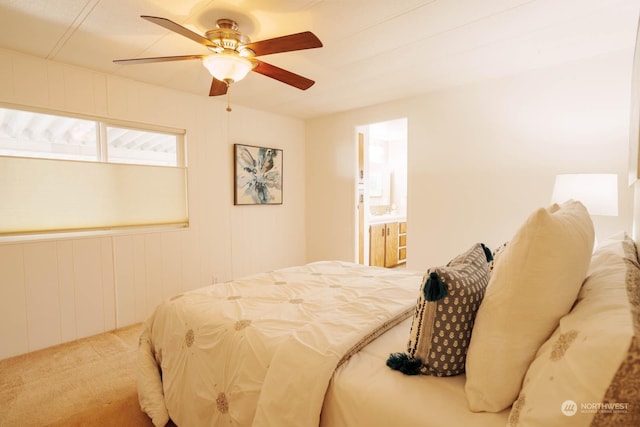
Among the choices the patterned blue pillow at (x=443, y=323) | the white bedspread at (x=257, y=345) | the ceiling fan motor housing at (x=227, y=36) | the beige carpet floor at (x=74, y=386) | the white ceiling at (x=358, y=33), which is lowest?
the beige carpet floor at (x=74, y=386)

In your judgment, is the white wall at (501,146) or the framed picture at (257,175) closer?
the white wall at (501,146)

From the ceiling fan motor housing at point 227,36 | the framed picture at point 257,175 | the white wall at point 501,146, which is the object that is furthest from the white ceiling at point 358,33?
the framed picture at point 257,175

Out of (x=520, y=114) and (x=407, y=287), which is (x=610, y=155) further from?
(x=407, y=287)

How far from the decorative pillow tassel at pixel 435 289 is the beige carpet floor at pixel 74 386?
1761 mm

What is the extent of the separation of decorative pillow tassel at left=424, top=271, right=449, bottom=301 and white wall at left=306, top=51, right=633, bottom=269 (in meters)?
2.40

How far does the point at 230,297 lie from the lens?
1.80 m

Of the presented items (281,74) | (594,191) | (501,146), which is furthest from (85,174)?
(594,191)

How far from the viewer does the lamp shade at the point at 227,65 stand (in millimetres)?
1833

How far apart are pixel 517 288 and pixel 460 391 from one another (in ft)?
1.22

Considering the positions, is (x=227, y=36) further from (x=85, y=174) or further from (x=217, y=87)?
(x=85, y=174)

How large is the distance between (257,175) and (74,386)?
271cm

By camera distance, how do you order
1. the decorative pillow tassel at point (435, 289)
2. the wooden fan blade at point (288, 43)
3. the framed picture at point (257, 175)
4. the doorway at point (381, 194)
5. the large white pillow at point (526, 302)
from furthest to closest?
the doorway at point (381, 194), the framed picture at point (257, 175), the wooden fan blade at point (288, 43), the decorative pillow tassel at point (435, 289), the large white pillow at point (526, 302)

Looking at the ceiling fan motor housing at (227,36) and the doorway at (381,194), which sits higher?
the ceiling fan motor housing at (227,36)

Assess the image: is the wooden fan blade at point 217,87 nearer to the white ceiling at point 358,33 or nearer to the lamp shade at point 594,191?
the white ceiling at point 358,33
